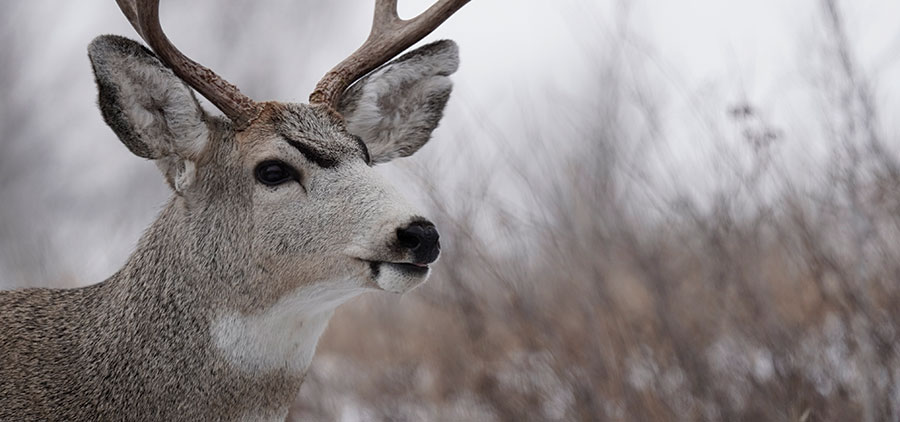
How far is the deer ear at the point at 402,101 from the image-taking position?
4320 mm

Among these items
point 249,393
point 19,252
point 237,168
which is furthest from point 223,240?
point 19,252

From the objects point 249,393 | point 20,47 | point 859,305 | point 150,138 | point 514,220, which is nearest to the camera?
point 249,393

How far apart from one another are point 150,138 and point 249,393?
37.0 inches

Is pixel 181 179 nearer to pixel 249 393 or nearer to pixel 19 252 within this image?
pixel 249 393

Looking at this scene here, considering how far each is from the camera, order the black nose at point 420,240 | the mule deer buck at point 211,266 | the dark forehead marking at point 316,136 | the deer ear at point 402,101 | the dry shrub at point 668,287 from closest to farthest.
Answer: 1. the black nose at point 420,240
2. the mule deer buck at point 211,266
3. the dark forehead marking at point 316,136
4. the deer ear at point 402,101
5. the dry shrub at point 668,287

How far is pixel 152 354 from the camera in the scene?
3568 mm

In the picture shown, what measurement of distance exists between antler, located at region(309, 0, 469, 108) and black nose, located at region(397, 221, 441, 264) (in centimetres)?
93

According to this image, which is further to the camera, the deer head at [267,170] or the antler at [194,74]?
the antler at [194,74]

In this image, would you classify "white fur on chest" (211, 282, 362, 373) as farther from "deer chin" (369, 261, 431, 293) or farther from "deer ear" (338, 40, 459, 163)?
"deer ear" (338, 40, 459, 163)

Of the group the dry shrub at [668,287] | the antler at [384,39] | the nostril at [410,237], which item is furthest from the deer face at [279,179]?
the dry shrub at [668,287]

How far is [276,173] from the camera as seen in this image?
12.1ft

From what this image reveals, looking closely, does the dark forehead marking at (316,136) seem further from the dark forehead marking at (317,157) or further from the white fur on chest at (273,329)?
the white fur on chest at (273,329)

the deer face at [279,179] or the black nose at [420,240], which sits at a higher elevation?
the deer face at [279,179]

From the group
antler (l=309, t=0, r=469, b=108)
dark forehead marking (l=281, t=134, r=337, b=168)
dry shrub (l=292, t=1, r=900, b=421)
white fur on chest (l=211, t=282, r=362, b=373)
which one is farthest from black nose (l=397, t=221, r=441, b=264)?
dry shrub (l=292, t=1, r=900, b=421)
